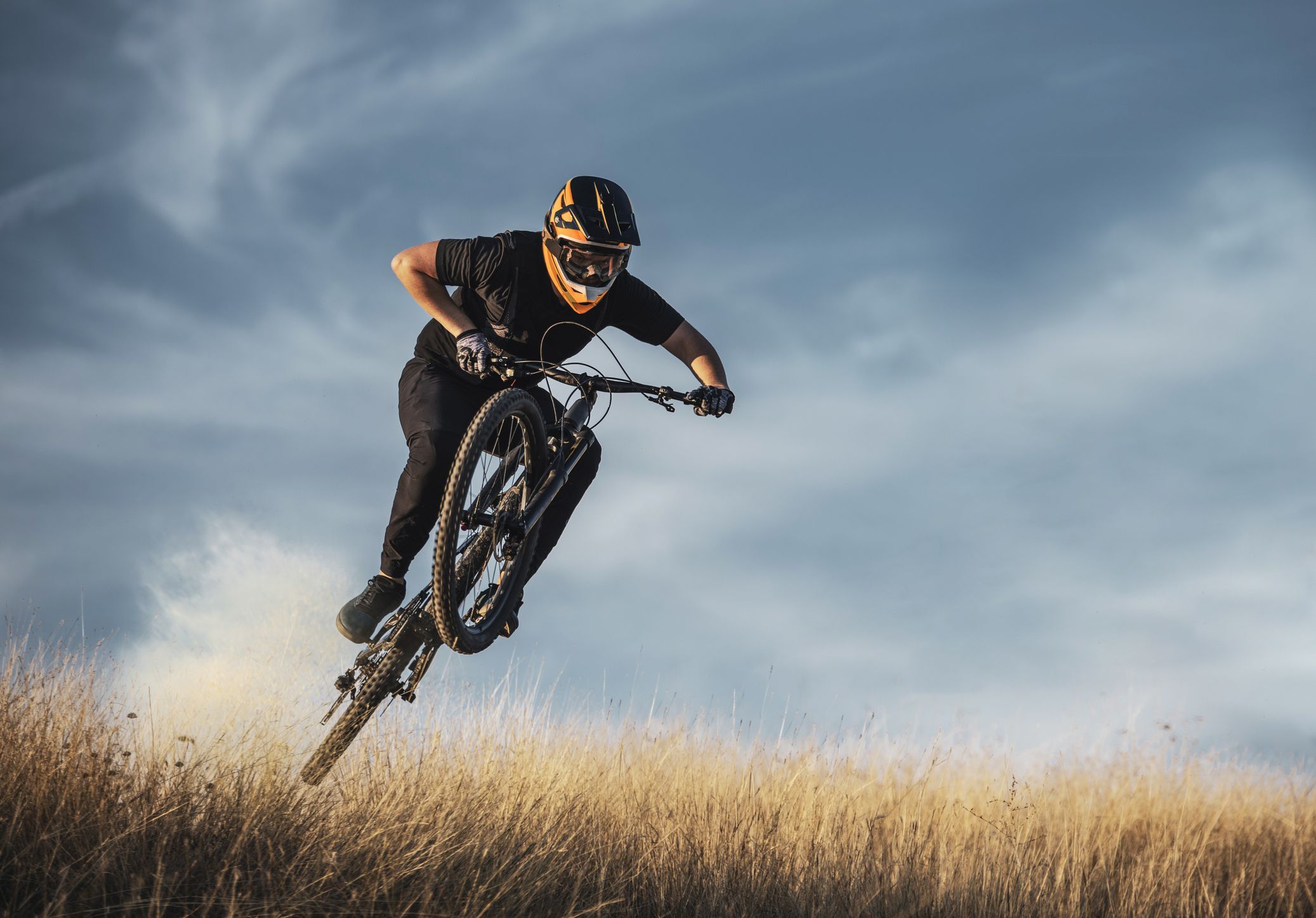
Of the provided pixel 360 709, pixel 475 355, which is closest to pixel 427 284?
pixel 475 355

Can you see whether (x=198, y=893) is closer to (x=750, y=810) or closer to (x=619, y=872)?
(x=619, y=872)

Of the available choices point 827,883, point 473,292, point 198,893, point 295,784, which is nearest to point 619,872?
point 827,883

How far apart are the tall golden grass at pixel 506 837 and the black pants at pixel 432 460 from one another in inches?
48.0

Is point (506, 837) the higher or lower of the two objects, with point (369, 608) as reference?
lower

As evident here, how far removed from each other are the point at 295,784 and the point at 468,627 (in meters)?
1.15

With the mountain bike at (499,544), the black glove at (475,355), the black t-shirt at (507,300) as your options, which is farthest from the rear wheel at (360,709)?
the black t-shirt at (507,300)

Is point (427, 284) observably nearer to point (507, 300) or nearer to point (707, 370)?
point (507, 300)

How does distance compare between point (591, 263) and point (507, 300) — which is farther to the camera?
point (507, 300)

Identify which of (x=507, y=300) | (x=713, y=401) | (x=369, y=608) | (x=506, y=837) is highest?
(x=507, y=300)

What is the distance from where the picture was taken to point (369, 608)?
578 cm

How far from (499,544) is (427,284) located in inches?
60.7

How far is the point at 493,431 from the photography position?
5.07 m

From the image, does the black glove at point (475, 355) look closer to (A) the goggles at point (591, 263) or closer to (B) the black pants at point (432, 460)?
(B) the black pants at point (432, 460)

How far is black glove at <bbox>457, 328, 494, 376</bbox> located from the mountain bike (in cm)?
8
